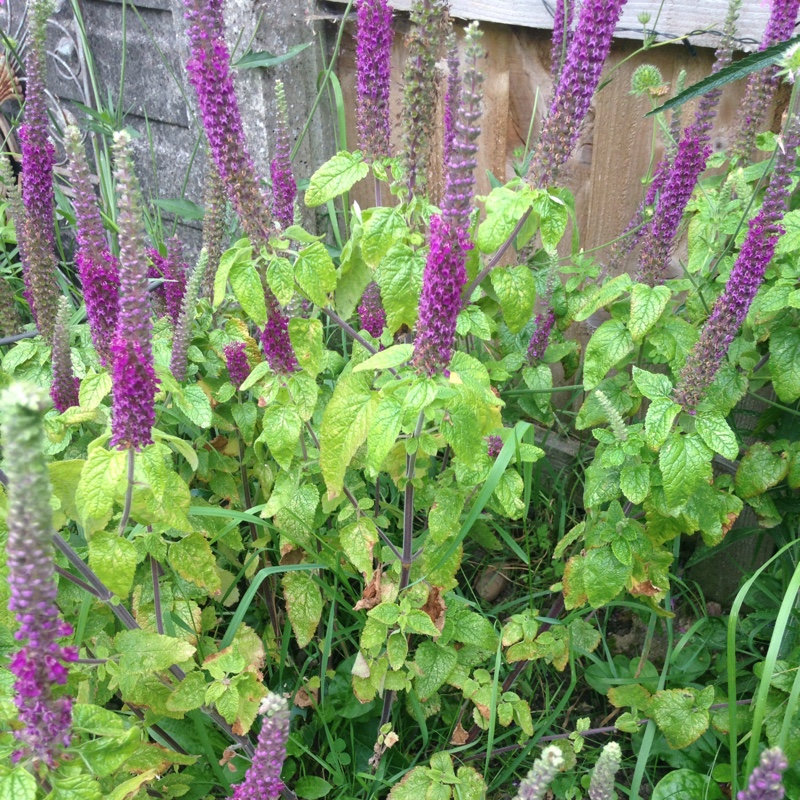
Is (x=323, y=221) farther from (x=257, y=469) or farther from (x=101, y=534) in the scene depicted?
(x=101, y=534)

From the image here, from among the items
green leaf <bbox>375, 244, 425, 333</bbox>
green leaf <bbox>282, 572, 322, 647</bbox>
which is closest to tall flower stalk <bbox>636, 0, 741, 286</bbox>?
green leaf <bbox>375, 244, 425, 333</bbox>

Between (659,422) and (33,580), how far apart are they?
1.35 m

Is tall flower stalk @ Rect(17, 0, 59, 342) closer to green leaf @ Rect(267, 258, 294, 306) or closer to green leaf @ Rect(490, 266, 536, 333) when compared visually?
green leaf @ Rect(267, 258, 294, 306)

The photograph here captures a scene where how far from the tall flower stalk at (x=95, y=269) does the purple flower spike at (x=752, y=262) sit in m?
1.36

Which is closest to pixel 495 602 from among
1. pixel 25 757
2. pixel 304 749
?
pixel 304 749

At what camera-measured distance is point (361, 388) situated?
1.67 meters

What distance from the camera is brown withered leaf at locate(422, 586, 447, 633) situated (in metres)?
1.96

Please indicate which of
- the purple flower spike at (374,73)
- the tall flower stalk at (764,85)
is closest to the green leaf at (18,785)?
the purple flower spike at (374,73)

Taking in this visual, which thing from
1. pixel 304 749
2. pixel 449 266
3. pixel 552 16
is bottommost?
pixel 304 749

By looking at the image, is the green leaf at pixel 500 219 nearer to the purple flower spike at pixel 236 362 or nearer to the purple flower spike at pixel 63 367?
the purple flower spike at pixel 236 362

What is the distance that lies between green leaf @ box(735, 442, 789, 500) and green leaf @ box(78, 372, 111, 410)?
5.48 ft

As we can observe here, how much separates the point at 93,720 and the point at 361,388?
81cm

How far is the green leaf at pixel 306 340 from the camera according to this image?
176cm

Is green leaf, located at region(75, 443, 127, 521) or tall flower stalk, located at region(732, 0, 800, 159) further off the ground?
tall flower stalk, located at region(732, 0, 800, 159)
